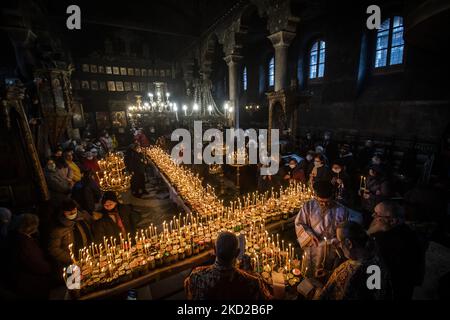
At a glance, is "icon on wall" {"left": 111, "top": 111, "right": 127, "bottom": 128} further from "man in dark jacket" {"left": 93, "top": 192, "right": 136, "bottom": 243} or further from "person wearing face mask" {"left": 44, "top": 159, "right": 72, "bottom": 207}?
"man in dark jacket" {"left": 93, "top": 192, "right": 136, "bottom": 243}

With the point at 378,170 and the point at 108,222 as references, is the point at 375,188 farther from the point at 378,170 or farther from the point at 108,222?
the point at 108,222

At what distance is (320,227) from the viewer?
3.44 m

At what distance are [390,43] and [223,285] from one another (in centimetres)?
1689

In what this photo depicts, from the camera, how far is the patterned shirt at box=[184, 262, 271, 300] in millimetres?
1987

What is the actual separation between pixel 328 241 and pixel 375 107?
13629 mm

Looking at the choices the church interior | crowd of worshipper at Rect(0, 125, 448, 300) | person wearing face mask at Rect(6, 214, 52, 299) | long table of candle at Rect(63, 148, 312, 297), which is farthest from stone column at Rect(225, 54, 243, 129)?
person wearing face mask at Rect(6, 214, 52, 299)

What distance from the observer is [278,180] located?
6.75 metres

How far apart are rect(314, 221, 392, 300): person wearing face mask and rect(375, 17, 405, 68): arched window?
15.5 m

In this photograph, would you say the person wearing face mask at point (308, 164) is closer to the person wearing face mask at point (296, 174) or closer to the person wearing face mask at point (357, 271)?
the person wearing face mask at point (296, 174)

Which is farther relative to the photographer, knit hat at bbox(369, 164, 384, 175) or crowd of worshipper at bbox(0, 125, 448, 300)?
knit hat at bbox(369, 164, 384, 175)

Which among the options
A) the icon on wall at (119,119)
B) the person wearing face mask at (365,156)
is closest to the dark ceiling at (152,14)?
the icon on wall at (119,119)

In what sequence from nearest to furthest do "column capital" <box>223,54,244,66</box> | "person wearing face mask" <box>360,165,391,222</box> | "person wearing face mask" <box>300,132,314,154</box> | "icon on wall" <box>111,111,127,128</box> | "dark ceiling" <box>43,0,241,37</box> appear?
"person wearing face mask" <box>360,165,391,222</box> < "person wearing face mask" <box>300,132,314,154</box> < "column capital" <box>223,54,244,66</box> < "dark ceiling" <box>43,0,241,37</box> < "icon on wall" <box>111,111,127,128</box>

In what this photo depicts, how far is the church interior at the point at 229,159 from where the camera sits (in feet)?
9.27

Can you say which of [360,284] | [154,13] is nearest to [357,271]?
[360,284]
